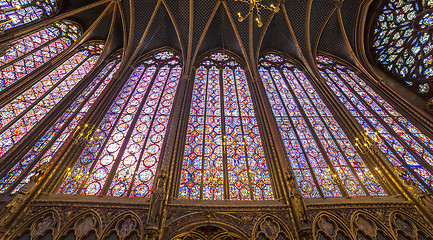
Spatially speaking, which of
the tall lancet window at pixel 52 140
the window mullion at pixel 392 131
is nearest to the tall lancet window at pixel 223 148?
the tall lancet window at pixel 52 140

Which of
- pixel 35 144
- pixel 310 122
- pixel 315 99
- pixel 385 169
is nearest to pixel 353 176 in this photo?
pixel 385 169

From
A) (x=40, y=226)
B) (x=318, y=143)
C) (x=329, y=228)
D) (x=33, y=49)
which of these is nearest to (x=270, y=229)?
(x=329, y=228)

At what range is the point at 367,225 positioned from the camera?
6.07 meters

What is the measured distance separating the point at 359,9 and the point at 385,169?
434 inches

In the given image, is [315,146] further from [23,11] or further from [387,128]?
[23,11]

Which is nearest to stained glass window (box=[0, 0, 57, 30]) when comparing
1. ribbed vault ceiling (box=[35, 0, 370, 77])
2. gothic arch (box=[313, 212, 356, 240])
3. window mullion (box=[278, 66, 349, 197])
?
ribbed vault ceiling (box=[35, 0, 370, 77])

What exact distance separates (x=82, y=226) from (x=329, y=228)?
20.7 feet

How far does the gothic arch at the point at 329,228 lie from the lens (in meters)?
5.75

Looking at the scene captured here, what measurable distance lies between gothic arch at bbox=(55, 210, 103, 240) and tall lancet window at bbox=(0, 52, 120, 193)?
2.15 meters

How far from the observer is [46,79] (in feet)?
33.1

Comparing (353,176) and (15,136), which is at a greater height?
(15,136)

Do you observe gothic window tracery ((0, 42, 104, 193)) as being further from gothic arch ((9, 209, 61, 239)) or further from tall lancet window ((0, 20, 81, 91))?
gothic arch ((9, 209, 61, 239))

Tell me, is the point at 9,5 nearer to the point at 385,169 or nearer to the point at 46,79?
the point at 46,79

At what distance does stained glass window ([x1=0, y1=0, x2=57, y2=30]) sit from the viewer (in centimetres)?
964
